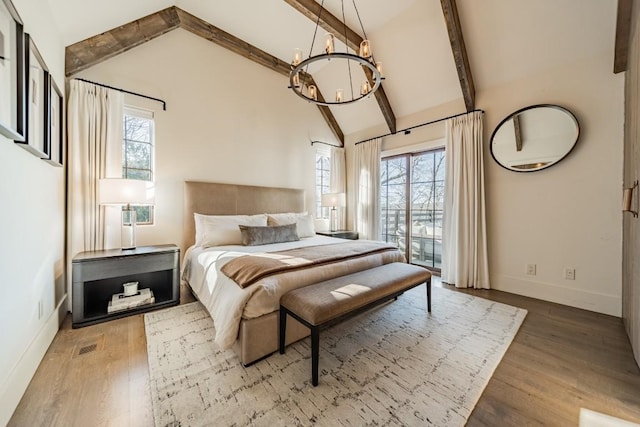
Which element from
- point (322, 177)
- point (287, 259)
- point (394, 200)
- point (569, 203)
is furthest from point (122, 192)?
point (569, 203)

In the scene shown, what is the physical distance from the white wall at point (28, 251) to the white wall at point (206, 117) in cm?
85

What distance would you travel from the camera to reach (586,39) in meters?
2.56

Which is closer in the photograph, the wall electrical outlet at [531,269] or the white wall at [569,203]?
the white wall at [569,203]

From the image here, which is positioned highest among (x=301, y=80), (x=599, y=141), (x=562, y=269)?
(x=301, y=80)

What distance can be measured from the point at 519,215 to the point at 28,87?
184 inches

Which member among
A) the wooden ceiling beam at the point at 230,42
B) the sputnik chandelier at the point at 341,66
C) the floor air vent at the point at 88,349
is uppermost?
the wooden ceiling beam at the point at 230,42

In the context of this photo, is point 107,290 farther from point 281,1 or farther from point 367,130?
point 367,130

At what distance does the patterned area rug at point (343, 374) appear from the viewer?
4.34ft

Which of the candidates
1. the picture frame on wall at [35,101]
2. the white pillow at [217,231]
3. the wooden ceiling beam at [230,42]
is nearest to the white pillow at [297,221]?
the white pillow at [217,231]

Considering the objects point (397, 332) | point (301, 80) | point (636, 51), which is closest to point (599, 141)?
point (636, 51)

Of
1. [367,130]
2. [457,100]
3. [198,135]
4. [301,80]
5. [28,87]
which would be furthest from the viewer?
[367,130]

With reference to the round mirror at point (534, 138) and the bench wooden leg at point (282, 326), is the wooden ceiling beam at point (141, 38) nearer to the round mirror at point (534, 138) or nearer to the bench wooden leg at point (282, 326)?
the bench wooden leg at point (282, 326)

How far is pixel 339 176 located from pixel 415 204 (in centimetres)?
162

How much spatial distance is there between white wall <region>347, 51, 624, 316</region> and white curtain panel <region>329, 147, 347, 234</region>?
250 cm
